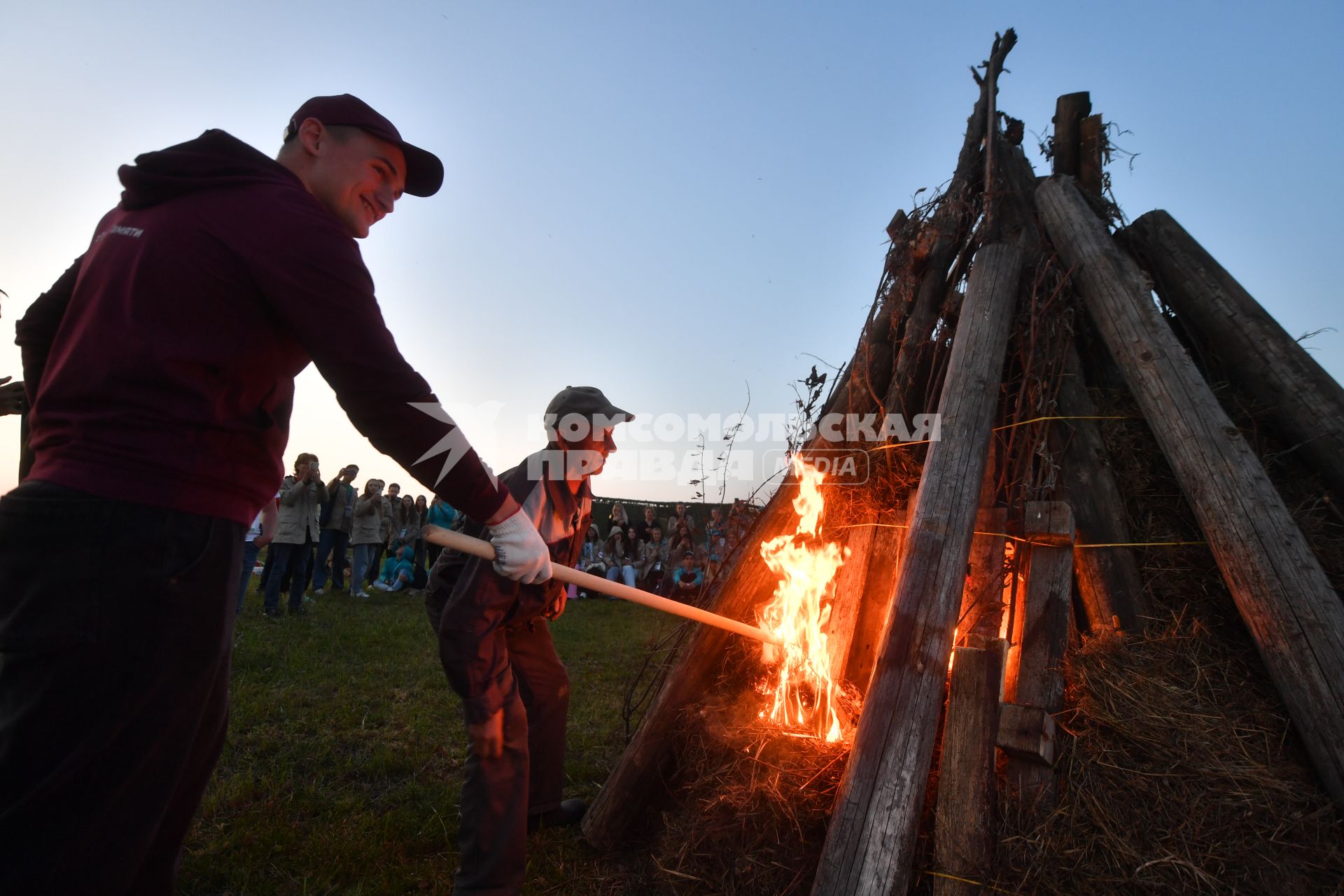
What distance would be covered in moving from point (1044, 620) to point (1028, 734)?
0.59 metres

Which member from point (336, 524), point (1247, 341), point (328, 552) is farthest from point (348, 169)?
point (328, 552)

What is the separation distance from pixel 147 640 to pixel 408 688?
15.5ft

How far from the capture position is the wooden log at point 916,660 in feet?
8.36

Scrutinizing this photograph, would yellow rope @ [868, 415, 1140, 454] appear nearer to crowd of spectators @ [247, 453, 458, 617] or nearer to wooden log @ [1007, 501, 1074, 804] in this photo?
wooden log @ [1007, 501, 1074, 804]

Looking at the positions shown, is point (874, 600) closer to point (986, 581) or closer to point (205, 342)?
point (986, 581)

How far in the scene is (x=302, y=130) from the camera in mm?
2039

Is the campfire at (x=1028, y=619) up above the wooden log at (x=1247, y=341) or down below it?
below

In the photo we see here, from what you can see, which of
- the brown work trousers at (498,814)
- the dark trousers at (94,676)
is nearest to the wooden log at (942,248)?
the brown work trousers at (498,814)

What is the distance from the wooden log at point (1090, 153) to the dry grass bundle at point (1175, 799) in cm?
333

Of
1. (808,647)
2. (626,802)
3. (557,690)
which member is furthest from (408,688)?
(808,647)

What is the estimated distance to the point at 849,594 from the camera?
143 inches

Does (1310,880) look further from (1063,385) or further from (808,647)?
(1063,385)

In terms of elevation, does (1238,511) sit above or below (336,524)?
above

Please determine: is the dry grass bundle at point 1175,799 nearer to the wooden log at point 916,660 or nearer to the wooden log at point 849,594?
the wooden log at point 916,660
